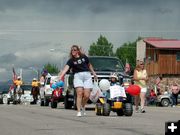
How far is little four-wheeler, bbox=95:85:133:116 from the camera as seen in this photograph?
17.0m

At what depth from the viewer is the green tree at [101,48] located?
464 feet

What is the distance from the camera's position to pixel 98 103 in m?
17.5

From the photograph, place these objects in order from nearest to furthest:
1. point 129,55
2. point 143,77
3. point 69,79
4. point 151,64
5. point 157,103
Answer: point 143,77, point 69,79, point 157,103, point 151,64, point 129,55

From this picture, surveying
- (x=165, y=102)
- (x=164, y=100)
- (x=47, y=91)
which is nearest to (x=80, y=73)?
(x=47, y=91)

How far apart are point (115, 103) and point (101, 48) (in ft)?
417

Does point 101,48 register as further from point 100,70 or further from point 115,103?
point 115,103

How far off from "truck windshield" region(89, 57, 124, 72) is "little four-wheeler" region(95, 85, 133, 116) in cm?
708

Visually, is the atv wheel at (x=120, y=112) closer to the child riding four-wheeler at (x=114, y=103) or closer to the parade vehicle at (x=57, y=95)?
the child riding four-wheeler at (x=114, y=103)

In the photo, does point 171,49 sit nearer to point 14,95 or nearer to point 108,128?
point 14,95

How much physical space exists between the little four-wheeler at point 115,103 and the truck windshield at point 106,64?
7.08m

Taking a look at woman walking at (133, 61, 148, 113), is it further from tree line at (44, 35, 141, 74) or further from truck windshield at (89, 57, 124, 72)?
tree line at (44, 35, 141, 74)

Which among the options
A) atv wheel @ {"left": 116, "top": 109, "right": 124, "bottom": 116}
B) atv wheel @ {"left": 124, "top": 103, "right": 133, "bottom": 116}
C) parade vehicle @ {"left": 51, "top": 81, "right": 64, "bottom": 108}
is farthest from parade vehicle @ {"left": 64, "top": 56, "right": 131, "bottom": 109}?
atv wheel @ {"left": 124, "top": 103, "right": 133, "bottom": 116}

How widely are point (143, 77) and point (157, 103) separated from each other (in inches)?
799

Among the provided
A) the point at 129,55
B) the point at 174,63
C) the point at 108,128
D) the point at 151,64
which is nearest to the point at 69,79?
the point at 108,128
